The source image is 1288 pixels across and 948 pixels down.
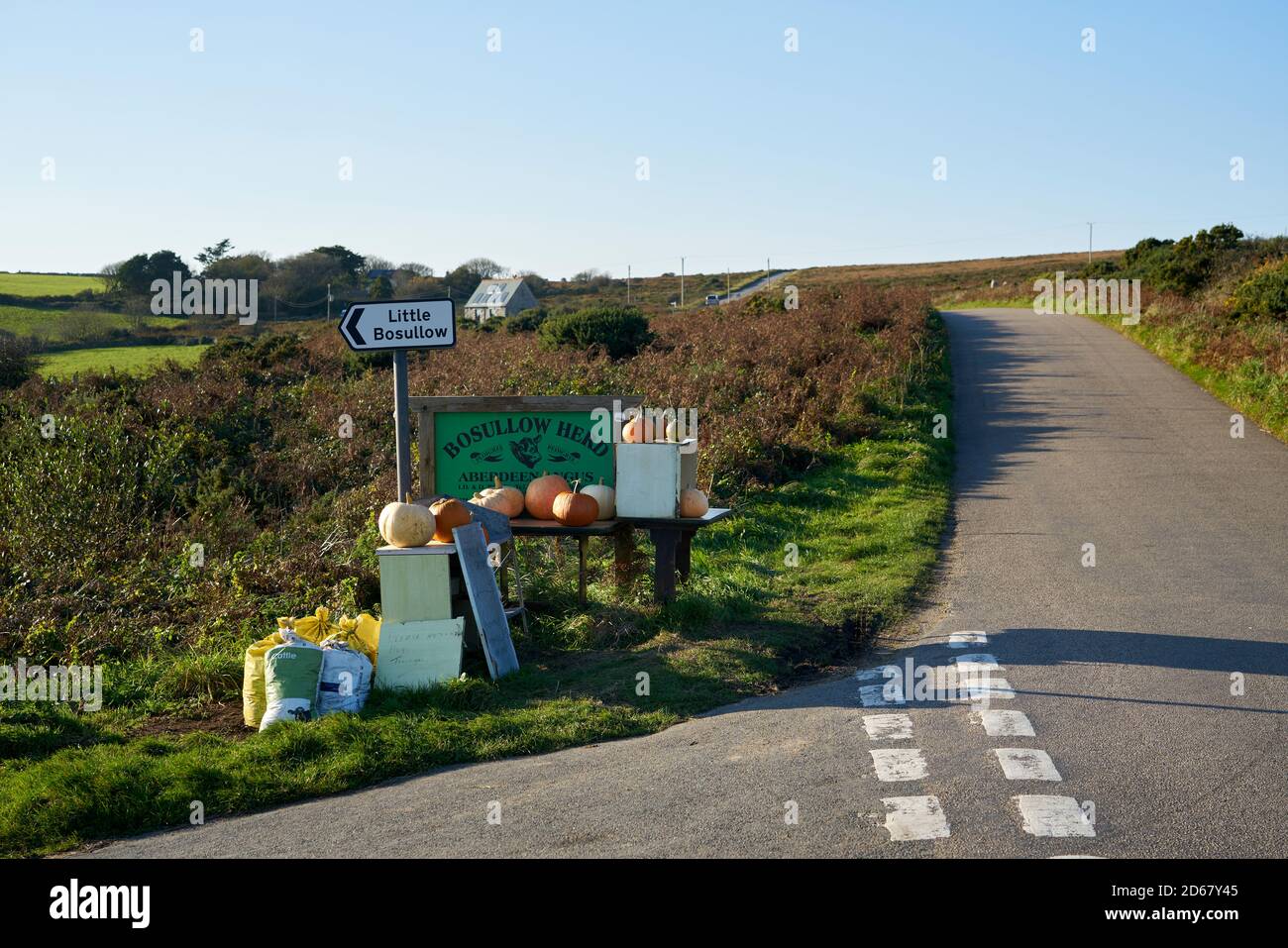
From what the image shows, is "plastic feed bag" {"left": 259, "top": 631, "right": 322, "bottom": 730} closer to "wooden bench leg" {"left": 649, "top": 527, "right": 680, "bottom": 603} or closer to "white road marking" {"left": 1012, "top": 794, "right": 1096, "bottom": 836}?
"wooden bench leg" {"left": 649, "top": 527, "right": 680, "bottom": 603}

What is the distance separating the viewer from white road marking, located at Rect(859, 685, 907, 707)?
693 cm

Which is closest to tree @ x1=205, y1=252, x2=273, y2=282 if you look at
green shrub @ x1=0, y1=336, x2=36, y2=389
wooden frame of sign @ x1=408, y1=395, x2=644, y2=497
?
green shrub @ x1=0, y1=336, x2=36, y2=389

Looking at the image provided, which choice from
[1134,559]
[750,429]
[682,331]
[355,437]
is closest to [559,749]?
[1134,559]

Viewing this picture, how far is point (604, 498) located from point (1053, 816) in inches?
195

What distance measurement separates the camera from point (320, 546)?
11977mm

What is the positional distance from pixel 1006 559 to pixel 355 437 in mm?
11243

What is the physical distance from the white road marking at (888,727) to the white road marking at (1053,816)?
3.36 feet

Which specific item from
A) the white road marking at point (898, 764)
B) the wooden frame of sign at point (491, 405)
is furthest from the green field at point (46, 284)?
the white road marking at point (898, 764)

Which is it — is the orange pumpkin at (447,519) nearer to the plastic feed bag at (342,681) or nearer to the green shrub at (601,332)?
the plastic feed bag at (342,681)

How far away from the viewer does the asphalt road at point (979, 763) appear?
5.04 m

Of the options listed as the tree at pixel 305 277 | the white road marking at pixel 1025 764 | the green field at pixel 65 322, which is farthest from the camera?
the tree at pixel 305 277

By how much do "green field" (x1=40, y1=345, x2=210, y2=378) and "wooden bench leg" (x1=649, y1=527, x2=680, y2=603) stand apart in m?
21.6

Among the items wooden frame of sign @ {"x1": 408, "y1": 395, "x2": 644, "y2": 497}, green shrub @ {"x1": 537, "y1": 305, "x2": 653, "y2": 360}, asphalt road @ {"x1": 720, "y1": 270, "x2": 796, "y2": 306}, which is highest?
asphalt road @ {"x1": 720, "y1": 270, "x2": 796, "y2": 306}
